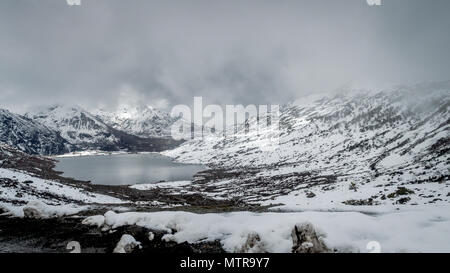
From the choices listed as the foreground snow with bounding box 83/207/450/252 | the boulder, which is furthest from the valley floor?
the boulder

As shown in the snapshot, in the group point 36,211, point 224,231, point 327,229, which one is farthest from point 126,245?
point 36,211

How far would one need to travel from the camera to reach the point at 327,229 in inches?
509

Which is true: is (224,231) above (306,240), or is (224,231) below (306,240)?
below

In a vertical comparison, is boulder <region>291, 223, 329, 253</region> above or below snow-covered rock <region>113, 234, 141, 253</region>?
above

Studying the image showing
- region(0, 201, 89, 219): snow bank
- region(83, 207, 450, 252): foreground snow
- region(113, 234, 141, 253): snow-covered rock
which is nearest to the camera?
region(83, 207, 450, 252): foreground snow

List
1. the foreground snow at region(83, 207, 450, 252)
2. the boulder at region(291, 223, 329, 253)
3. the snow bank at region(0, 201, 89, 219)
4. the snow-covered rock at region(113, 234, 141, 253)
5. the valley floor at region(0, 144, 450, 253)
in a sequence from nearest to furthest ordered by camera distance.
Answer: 1. the boulder at region(291, 223, 329, 253)
2. the foreground snow at region(83, 207, 450, 252)
3. the valley floor at region(0, 144, 450, 253)
4. the snow-covered rock at region(113, 234, 141, 253)
5. the snow bank at region(0, 201, 89, 219)

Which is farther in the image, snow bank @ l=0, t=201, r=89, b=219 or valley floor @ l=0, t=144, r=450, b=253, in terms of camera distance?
snow bank @ l=0, t=201, r=89, b=219

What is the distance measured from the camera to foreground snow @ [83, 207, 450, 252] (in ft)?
37.1

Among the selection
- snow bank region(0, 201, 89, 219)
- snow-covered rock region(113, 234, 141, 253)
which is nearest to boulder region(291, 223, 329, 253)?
snow-covered rock region(113, 234, 141, 253)

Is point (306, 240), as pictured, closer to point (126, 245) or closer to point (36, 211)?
point (126, 245)

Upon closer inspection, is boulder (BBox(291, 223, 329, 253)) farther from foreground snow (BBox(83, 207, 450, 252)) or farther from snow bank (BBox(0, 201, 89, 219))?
snow bank (BBox(0, 201, 89, 219))

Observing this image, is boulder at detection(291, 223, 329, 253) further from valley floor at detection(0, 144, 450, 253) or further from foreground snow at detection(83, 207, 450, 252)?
foreground snow at detection(83, 207, 450, 252)

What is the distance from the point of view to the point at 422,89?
638 feet
